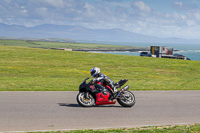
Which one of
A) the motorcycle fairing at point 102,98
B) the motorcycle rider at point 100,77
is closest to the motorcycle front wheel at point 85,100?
the motorcycle fairing at point 102,98

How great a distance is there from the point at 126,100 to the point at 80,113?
7.04 ft

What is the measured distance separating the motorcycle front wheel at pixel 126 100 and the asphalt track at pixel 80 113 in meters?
0.20

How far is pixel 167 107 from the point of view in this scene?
1133 centimetres

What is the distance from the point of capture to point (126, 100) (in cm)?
1116

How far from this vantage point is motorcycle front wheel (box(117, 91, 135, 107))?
11055 mm

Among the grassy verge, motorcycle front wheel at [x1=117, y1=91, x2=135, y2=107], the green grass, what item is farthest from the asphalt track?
the green grass

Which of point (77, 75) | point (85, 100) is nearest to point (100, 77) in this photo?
point (85, 100)

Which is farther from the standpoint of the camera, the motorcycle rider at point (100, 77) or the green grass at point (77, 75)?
the green grass at point (77, 75)

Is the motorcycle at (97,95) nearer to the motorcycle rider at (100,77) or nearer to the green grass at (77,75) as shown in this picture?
the motorcycle rider at (100,77)

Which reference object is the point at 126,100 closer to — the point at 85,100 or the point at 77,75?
the point at 85,100

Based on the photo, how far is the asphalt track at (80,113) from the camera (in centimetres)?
832

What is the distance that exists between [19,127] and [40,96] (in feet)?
17.4

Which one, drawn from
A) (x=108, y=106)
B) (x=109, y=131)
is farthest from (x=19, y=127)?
(x=108, y=106)

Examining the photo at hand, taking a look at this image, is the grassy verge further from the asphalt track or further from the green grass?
the green grass
